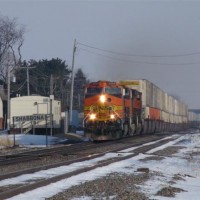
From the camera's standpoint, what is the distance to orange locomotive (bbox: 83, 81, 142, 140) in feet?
105

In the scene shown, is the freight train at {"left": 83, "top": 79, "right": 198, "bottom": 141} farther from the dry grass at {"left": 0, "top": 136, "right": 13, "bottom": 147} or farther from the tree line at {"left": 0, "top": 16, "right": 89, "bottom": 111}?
the tree line at {"left": 0, "top": 16, "right": 89, "bottom": 111}

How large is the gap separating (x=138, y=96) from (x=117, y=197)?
98.0ft

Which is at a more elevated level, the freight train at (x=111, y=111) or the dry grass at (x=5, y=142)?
the freight train at (x=111, y=111)

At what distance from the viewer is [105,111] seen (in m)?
32.3

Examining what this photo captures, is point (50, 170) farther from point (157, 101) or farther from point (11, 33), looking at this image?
point (11, 33)

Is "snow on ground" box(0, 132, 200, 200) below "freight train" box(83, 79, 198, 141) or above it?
below

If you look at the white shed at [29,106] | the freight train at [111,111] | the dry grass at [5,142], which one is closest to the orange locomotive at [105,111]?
the freight train at [111,111]

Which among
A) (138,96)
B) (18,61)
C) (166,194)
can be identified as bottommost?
(166,194)

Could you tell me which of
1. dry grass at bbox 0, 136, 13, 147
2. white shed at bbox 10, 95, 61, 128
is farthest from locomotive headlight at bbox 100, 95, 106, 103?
white shed at bbox 10, 95, 61, 128

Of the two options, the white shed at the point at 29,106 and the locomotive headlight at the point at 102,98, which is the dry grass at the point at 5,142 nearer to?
the locomotive headlight at the point at 102,98

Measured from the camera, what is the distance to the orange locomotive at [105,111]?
105 feet

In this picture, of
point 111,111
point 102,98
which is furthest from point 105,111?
point 102,98

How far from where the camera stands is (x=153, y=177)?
12.8 m


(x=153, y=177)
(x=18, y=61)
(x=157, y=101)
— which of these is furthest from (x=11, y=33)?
(x=153, y=177)
